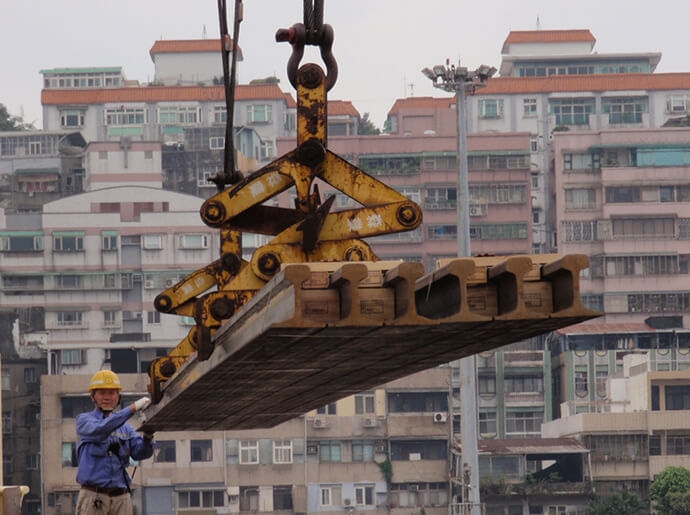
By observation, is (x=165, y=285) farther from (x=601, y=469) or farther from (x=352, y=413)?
(x=601, y=469)

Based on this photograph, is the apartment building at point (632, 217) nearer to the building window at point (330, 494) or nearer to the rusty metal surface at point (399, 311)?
the building window at point (330, 494)

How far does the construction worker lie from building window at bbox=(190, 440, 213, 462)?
88.0 meters

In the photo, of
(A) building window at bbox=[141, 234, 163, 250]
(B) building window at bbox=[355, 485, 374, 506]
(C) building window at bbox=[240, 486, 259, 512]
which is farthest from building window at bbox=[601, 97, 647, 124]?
(C) building window at bbox=[240, 486, 259, 512]

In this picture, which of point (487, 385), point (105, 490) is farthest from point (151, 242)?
point (105, 490)

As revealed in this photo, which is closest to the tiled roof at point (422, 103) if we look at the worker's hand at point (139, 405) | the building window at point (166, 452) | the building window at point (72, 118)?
the building window at point (72, 118)

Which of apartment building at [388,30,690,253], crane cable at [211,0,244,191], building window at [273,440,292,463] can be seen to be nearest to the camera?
crane cable at [211,0,244,191]

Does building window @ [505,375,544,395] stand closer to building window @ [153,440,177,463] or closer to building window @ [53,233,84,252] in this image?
building window @ [153,440,177,463]

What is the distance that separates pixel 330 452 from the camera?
108m

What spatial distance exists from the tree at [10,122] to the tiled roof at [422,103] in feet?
138

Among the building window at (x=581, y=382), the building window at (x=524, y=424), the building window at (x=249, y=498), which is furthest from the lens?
the building window at (x=524, y=424)

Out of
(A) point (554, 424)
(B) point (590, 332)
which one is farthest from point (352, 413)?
(B) point (590, 332)

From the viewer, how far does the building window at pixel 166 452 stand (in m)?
104

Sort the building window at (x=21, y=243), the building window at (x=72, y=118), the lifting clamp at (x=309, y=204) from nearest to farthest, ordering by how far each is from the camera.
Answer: the lifting clamp at (x=309, y=204), the building window at (x=21, y=243), the building window at (x=72, y=118)

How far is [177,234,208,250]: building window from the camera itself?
13138cm
